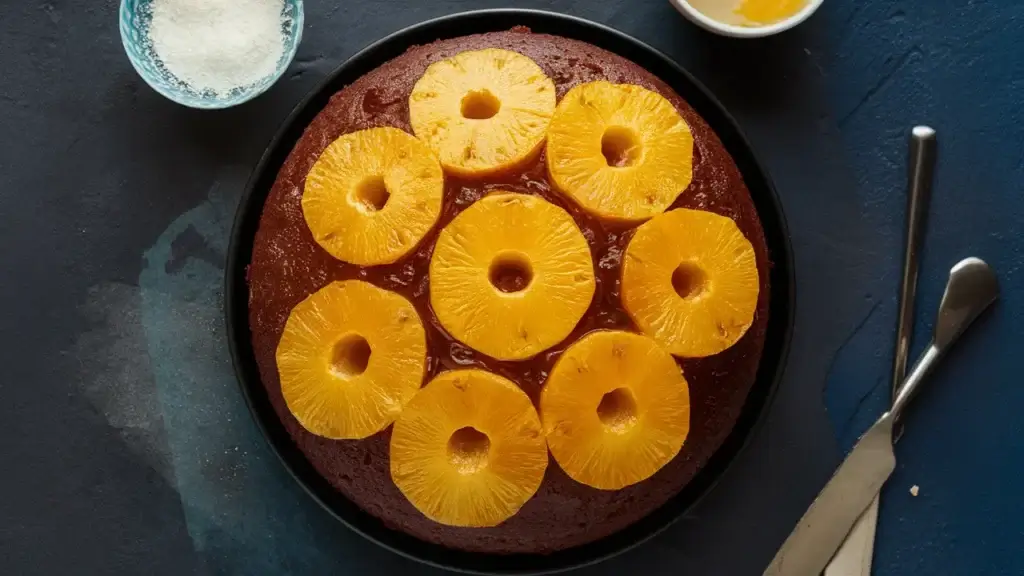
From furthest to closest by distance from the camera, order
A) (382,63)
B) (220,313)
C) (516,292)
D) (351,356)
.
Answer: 1. (220,313)
2. (382,63)
3. (351,356)
4. (516,292)

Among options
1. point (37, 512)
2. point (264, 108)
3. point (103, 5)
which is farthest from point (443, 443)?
point (103, 5)

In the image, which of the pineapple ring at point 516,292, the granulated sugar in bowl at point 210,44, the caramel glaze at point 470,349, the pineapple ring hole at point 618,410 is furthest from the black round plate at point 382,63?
the pineapple ring at point 516,292

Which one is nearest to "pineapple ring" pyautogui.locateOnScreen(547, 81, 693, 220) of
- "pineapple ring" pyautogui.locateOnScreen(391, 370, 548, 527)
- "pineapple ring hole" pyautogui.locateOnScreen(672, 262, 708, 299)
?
"pineapple ring hole" pyautogui.locateOnScreen(672, 262, 708, 299)

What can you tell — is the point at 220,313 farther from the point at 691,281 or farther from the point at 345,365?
the point at 691,281

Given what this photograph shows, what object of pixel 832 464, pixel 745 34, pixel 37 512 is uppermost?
pixel 745 34

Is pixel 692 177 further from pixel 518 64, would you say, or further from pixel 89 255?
pixel 89 255

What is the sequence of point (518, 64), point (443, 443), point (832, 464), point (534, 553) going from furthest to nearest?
point (832, 464) → point (534, 553) → point (518, 64) → point (443, 443)

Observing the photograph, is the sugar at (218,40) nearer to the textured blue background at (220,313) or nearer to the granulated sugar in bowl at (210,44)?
the granulated sugar in bowl at (210,44)

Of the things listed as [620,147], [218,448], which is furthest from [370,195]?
[218,448]
